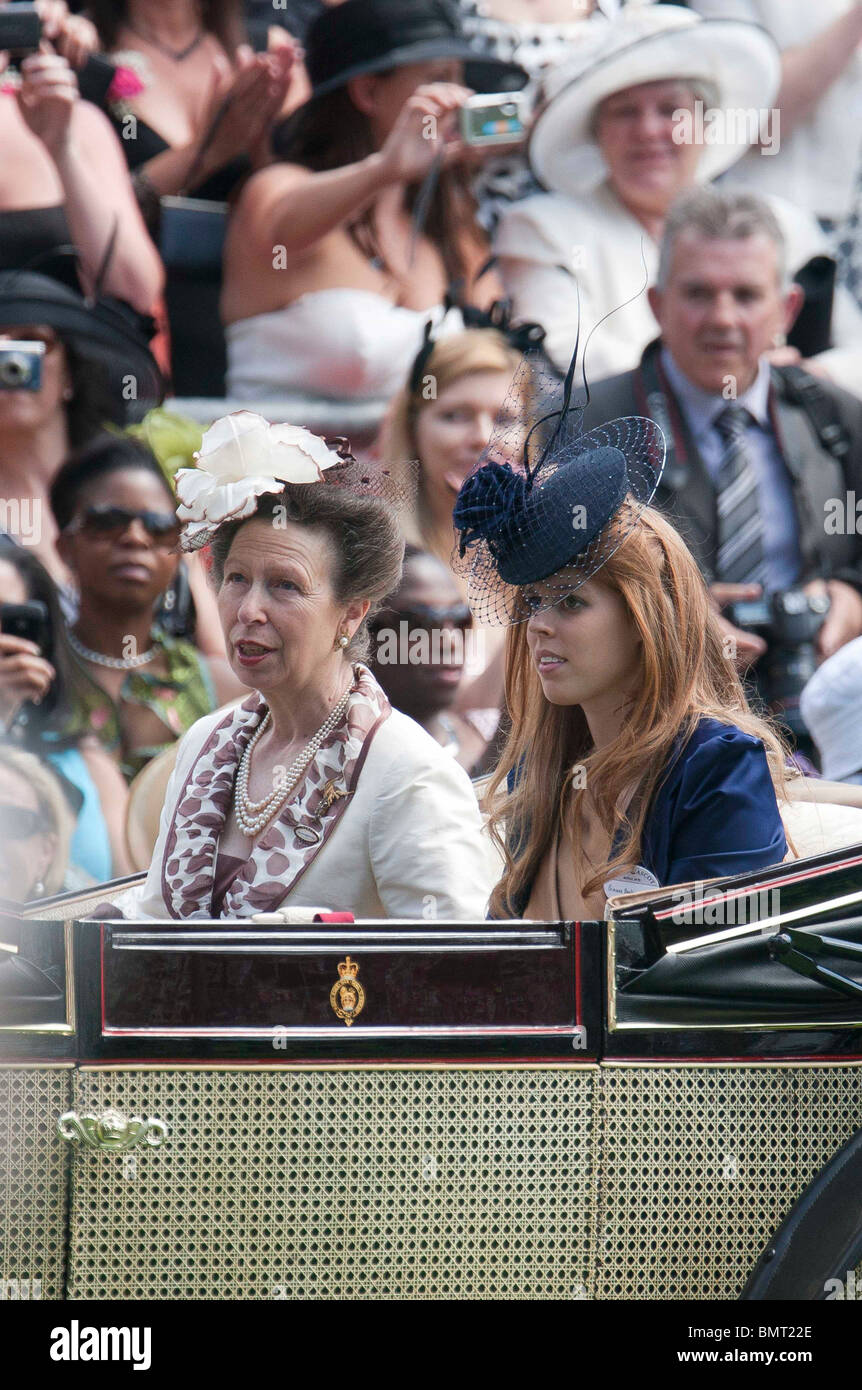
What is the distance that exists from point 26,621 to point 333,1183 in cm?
255

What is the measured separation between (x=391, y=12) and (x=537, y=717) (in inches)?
116

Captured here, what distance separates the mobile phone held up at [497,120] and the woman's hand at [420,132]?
6 centimetres

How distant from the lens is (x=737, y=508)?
15.2 feet

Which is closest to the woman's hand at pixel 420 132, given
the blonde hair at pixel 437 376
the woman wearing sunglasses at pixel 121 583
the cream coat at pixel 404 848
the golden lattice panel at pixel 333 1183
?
the blonde hair at pixel 437 376

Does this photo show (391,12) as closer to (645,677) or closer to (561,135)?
(561,135)

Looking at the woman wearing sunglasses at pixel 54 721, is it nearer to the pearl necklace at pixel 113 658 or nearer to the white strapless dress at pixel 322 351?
the pearl necklace at pixel 113 658

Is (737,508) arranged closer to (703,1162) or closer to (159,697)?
(159,697)

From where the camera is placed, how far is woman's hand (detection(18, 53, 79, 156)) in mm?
4273

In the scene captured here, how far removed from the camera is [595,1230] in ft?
6.83

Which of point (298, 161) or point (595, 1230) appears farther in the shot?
point (298, 161)

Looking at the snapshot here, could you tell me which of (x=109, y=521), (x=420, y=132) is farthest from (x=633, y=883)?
(x=420, y=132)

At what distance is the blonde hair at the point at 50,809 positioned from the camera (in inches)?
150

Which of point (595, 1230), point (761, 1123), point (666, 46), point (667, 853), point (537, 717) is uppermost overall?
point (666, 46)
